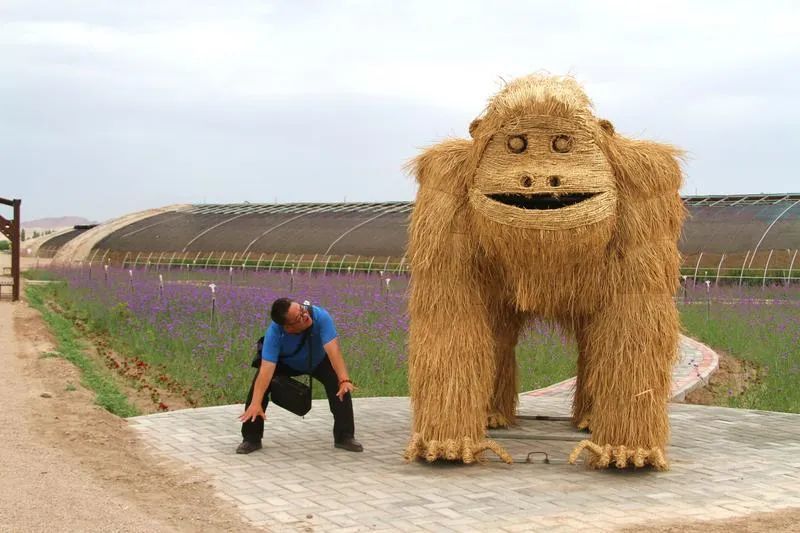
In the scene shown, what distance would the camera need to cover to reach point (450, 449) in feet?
18.0

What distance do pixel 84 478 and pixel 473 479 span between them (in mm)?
2297

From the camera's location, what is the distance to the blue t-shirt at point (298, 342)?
6.06m

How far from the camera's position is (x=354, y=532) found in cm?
434

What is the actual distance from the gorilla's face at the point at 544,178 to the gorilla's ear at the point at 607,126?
0.28 meters

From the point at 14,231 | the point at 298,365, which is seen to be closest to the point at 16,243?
the point at 14,231

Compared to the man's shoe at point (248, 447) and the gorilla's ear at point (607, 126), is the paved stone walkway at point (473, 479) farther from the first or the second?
the gorilla's ear at point (607, 126)

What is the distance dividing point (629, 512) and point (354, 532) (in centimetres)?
145

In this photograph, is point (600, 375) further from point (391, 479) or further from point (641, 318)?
point (391, 479)

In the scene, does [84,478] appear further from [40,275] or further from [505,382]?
[40,275]

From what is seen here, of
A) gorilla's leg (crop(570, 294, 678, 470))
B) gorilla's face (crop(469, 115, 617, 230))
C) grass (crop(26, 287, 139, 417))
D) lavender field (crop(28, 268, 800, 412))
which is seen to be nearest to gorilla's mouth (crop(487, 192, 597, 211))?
gorilla's face (crop(469, 115, 617, 230))

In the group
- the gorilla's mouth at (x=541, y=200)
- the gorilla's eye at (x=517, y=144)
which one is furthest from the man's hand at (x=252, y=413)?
the gorilla's eye at (x=517, y=144)

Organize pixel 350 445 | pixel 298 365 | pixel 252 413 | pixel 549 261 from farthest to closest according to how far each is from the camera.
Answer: pixel 298 365, pixel 350 445, pixel 252 413, pixel 549 261

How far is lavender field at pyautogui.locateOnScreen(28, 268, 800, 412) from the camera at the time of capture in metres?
9.29

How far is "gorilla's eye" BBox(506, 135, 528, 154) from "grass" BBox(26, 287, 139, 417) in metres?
4.44
